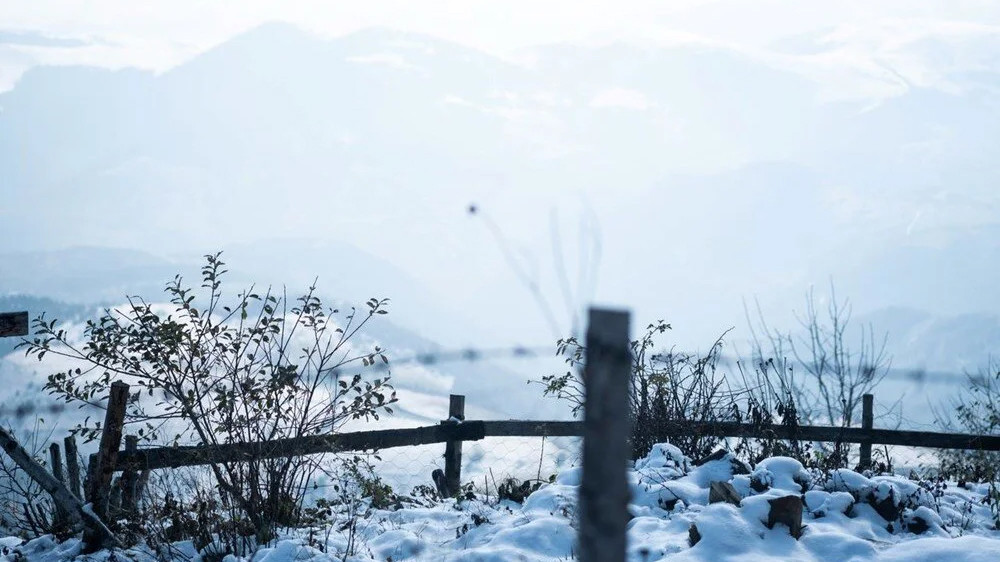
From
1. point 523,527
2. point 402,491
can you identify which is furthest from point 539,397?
point 523,527

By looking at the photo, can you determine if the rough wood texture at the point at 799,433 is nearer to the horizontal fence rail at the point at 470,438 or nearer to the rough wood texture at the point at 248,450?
the horizontal fence rail at the point at 470,438

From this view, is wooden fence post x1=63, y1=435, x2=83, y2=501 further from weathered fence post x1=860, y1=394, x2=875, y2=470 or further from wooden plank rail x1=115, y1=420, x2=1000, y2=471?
weathered fence post x1=860, y1=394, x2=875, y2=470

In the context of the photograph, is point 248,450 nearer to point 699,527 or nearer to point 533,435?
point 699,527

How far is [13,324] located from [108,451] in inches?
43.0

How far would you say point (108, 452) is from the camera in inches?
252

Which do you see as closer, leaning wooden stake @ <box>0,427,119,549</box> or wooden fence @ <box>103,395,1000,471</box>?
leaning wooden stake @ <box>0,427,119,549</box>

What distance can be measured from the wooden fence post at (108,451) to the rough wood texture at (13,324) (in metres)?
0.71

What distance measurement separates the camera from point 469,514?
6660 millimetres

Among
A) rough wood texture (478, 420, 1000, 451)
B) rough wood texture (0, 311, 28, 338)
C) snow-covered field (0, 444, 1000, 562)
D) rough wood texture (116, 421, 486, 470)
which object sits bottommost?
snow-covered field (0, 444, 1000, 562)

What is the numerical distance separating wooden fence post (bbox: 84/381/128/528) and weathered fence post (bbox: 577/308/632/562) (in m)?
5.40

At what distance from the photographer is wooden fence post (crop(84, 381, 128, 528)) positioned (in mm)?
6355

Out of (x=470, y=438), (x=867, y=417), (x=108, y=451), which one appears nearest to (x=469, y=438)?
(x=470, y=438)

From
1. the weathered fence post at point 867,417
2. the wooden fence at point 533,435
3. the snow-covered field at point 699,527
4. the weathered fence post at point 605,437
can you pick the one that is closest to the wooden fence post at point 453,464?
the wooden fence at point 533,435

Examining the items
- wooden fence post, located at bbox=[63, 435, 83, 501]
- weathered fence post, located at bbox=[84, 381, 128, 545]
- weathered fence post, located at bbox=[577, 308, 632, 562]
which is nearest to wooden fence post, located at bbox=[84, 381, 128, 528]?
weathered fence post, located at bbox=[84, 381, 128, 545]
